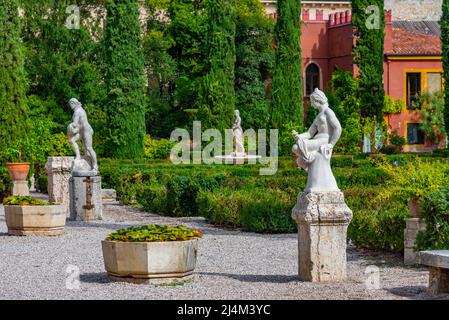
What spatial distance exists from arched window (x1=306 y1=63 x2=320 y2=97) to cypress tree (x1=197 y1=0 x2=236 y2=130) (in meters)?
13.9

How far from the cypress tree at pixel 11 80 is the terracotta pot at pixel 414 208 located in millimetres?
16031

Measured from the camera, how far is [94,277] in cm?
1068

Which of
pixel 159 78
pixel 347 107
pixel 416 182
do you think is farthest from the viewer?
pixel 159 78

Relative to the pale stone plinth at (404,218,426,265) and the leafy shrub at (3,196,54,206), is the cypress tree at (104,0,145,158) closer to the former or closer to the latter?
the leafy shrub at (3,196,54,206)

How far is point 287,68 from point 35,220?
25754mm

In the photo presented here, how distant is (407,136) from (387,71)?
3.42m

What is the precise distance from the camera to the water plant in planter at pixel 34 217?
15.5 m

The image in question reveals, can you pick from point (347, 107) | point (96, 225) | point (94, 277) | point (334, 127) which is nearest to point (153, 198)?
point (96, 225)

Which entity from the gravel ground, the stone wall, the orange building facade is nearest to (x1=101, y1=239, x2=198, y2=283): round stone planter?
the gravel ground

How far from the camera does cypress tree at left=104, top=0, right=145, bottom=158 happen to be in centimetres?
3272

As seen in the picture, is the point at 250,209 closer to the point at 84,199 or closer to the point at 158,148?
the point at 84,199

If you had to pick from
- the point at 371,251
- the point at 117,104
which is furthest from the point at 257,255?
the point at 117,104

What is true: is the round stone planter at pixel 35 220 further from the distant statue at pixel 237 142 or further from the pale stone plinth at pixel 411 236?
the distant statue at pixel 237 142
